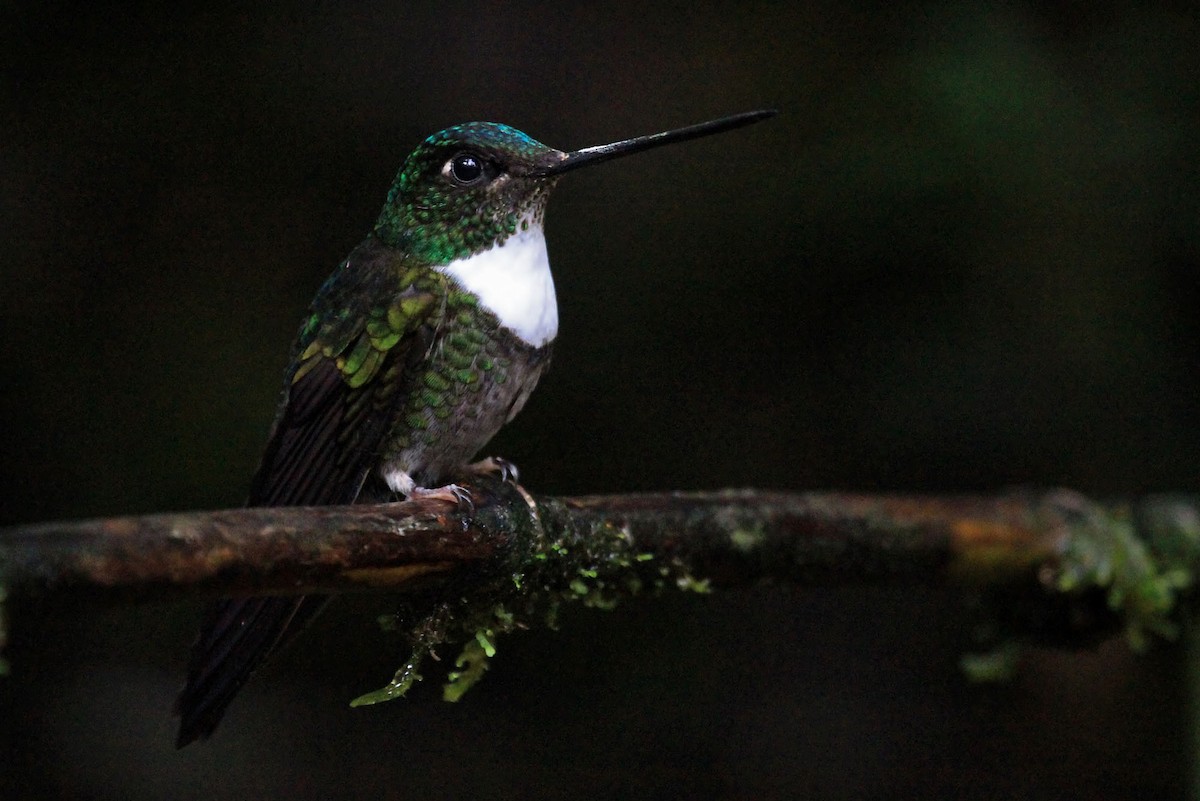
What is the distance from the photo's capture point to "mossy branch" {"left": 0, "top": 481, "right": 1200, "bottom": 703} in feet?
4.61

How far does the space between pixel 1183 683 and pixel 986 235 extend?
156cm

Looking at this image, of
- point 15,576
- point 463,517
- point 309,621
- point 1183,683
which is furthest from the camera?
point 1183,683

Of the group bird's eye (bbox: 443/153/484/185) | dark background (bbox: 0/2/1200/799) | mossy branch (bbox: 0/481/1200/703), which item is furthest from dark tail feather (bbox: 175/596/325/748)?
dark background (bbox: 0/2/1200/799)

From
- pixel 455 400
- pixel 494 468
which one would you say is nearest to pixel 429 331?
pixel 455 400

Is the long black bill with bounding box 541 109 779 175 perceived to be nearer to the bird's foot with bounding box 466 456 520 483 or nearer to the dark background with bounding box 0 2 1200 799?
the bird's foot with bounding box 466 456 520 483

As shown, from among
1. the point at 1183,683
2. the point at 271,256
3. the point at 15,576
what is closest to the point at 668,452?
the point at 271,256

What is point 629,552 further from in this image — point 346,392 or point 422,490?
point 346,392

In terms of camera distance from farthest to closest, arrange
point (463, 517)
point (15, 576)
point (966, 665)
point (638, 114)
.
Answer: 1. point (638, 114)
2. point (966, 665)
3. point (463, 517)
4. point (15, 576)

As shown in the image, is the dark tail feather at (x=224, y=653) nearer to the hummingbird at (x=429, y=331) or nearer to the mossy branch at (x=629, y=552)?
the hummingbird at (x=429, y=331)

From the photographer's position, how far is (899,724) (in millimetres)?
3855

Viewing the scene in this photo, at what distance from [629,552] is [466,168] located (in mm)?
915

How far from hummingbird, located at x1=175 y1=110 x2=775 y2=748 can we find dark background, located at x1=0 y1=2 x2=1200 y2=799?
118cm

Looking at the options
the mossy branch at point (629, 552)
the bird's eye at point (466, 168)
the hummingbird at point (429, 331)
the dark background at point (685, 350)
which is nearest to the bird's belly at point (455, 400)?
the hummingbird at point (429, 331)

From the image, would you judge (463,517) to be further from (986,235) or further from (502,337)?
(986,235)
